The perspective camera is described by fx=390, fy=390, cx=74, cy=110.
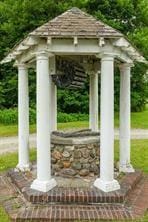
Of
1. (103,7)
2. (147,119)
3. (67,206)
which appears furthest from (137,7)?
(67,206)

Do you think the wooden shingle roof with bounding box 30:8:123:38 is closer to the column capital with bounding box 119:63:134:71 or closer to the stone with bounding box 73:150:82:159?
the column capital with bounding box 119:63:134:71

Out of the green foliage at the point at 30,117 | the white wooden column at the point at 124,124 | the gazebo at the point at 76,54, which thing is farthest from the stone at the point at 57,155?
the green foliage at the point at 30,117

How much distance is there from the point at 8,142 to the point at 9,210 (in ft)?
25.9

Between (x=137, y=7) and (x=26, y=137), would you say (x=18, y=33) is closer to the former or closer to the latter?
(x=137, y=7)

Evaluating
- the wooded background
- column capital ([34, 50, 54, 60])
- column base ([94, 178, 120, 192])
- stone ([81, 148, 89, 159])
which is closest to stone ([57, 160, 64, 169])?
stone ([81, 148, 89, 159])

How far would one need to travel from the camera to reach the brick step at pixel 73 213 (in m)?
5.90

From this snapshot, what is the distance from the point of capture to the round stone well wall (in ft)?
25.6

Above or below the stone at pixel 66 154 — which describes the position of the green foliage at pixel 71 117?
above

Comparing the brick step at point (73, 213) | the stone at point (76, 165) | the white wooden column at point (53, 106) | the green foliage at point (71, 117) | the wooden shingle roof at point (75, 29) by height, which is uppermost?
the wooden shingle roof at point (75, 29)

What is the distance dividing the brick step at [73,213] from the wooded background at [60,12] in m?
14.3

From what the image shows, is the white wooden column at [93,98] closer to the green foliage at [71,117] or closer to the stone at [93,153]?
the stone at [93,153]

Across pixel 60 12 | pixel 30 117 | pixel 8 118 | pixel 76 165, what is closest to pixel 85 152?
pixel 76 165

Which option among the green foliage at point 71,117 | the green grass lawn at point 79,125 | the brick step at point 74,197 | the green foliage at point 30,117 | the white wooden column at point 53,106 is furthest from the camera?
the green foliage at point 71,117

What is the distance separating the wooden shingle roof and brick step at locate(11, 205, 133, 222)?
283 cm
